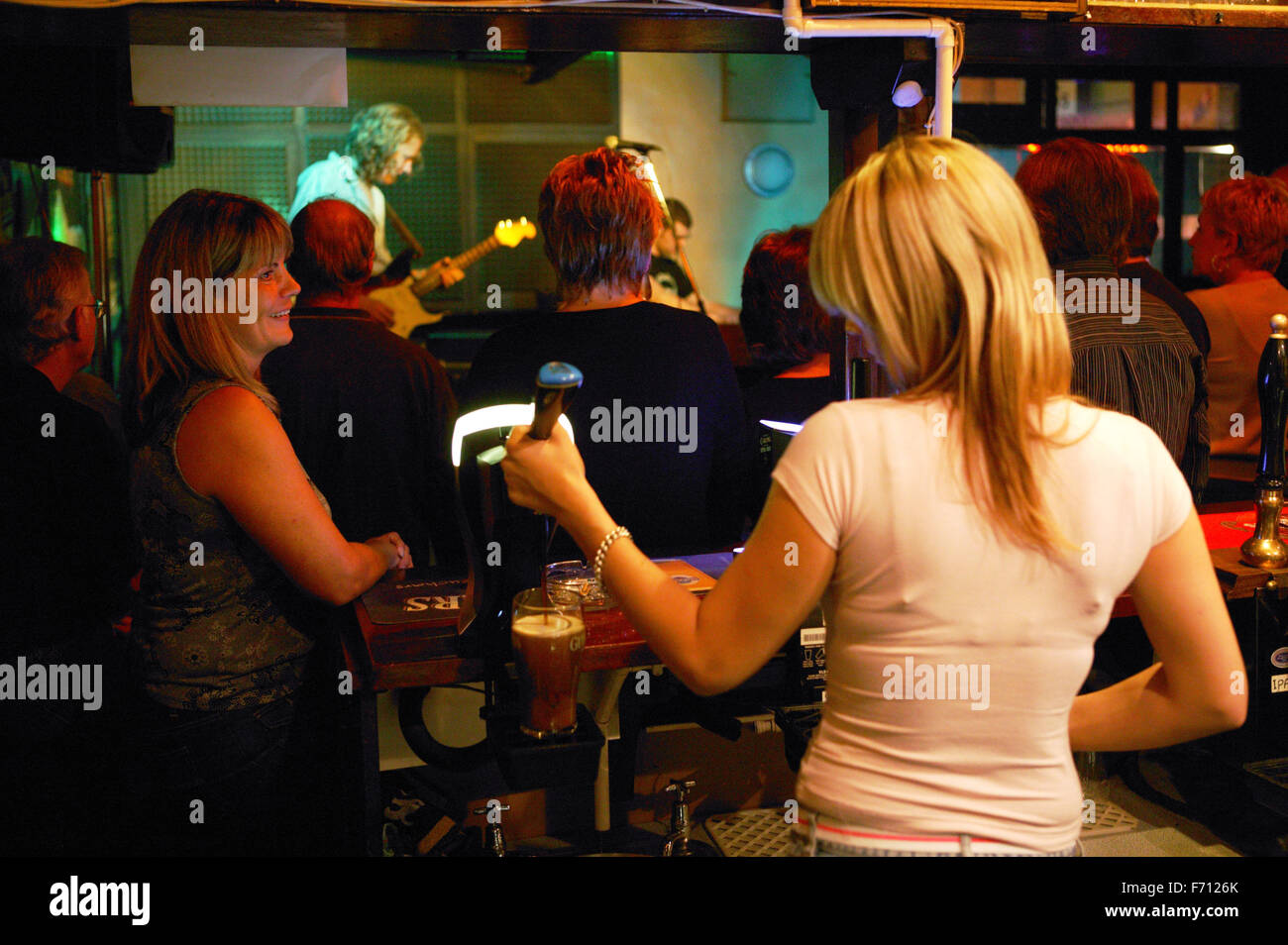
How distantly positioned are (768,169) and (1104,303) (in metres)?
5.45

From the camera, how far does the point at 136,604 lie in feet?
6.22

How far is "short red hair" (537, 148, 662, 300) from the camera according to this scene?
2258mm

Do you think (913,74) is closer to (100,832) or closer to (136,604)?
(136,604)

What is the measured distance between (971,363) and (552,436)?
51 centimetres

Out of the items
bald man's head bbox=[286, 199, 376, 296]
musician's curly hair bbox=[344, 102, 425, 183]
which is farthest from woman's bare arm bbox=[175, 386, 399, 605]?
musician's curly hair bbox=[344, 102, 425, 183]

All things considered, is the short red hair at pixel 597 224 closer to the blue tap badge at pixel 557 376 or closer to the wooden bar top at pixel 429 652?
the wooden bar top at pixel 429 652

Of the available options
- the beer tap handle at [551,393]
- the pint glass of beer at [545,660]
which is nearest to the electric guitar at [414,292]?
the pint glass of beer at [545,660]

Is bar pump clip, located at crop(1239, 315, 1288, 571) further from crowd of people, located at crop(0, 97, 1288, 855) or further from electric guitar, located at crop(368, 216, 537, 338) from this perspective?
electric guitar, located at crop(368, 216, 537, 338)

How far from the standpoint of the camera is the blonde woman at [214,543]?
5.86 ft

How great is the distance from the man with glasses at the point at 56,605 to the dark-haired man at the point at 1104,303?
2078 millimetres

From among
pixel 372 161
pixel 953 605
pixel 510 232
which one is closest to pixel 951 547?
pixel 953 605

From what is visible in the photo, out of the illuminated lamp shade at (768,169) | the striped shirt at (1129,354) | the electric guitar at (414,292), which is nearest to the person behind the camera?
the striped shirt at (1129,354)

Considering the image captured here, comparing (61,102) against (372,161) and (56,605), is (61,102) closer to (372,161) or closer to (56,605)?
(56,605)

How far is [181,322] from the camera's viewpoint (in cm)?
182
